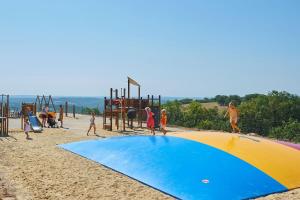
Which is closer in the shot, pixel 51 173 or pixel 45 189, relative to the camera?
pixel 45 189

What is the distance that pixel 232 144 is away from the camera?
12977mm

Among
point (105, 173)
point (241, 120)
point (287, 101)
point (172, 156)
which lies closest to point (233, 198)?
point (172, 156)

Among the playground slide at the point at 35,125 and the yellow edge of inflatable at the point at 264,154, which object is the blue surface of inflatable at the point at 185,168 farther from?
the playground slide at the point at 35,125

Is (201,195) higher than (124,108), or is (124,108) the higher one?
(124,108)

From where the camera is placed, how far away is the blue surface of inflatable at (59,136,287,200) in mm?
9570

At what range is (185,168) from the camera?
1095cm

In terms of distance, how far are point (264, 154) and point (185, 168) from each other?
9.17 ft

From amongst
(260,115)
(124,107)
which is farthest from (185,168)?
(260,115)

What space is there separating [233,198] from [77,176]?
176 inches

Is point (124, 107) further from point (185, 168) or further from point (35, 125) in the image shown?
point (185, 168)

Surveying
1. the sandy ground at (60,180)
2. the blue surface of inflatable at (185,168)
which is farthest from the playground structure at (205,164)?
the sandy ground at (60,180)

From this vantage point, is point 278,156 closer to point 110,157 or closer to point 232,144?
point 232,144

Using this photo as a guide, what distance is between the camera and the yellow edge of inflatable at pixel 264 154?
10.8 m

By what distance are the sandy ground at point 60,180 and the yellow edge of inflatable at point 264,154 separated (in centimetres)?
100
